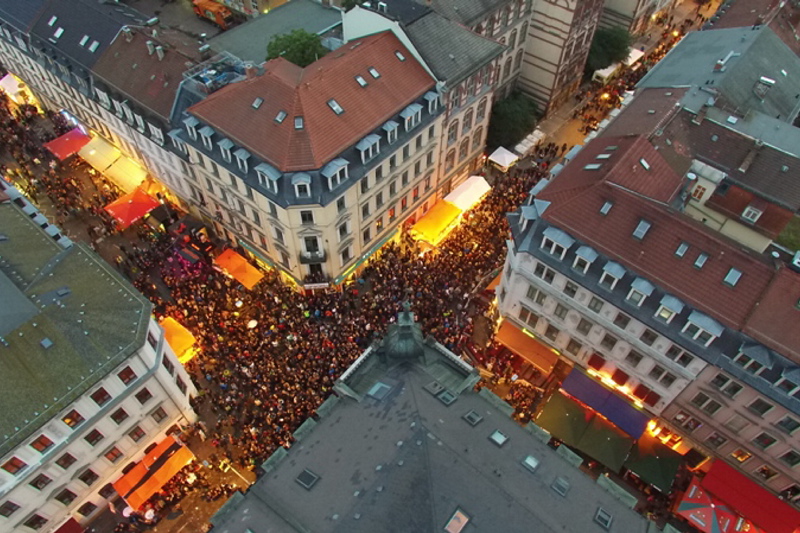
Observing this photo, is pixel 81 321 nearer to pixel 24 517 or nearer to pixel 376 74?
pixel 24 517

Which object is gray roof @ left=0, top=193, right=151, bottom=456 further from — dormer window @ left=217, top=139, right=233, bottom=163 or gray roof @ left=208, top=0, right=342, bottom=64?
gray roof @ left=208, top=0, right=342, bottom=64


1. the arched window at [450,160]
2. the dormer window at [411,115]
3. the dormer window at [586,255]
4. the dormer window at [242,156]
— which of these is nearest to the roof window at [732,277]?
the dormer window at [586,255]

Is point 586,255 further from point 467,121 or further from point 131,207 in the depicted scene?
point 131,207

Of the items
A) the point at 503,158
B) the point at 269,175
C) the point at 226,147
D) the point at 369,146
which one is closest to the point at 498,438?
the point at 269,175

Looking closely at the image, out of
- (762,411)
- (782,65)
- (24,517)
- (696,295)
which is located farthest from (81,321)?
(782,65)

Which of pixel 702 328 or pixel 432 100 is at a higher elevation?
pixel 432 100

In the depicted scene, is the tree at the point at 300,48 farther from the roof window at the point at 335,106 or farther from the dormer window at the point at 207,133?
the dormer window at the point at 207,133
